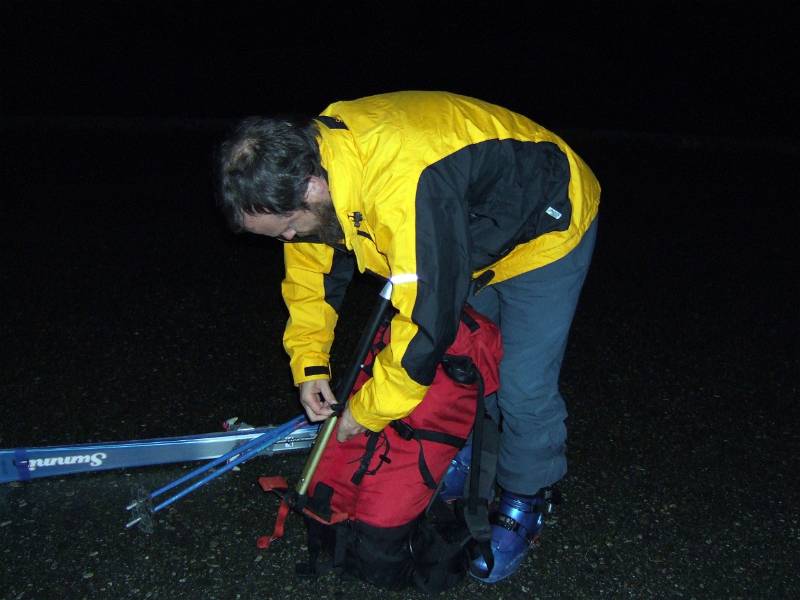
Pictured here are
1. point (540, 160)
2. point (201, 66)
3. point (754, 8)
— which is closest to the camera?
point (540, 160)

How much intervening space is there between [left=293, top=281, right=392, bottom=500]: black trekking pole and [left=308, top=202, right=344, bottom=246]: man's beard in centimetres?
19

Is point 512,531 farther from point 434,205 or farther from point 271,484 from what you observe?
point 434,205

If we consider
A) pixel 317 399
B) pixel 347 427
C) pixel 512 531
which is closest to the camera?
pixel 347 427

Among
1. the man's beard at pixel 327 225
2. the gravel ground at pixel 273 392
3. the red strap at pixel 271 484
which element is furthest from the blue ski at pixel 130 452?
the man's beard at pixel 327 225

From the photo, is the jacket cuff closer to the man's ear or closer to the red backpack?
the red backpack

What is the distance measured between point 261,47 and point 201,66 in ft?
5.26

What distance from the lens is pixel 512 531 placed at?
9.04 ft

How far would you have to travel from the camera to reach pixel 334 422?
8.30ft

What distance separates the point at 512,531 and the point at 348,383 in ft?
2.64

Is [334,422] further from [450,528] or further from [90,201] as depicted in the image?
[90,201]

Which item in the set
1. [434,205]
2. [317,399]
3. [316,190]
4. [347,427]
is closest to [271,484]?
[317,399]

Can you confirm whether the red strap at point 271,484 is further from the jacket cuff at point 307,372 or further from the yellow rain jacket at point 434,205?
the yellow rain jacket at point 434,205

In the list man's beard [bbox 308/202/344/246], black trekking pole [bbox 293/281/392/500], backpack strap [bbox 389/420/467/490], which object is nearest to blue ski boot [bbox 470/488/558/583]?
backpack strap [bbox 389/420/467/490]

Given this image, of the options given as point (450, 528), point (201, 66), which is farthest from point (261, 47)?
point (450, 528)
